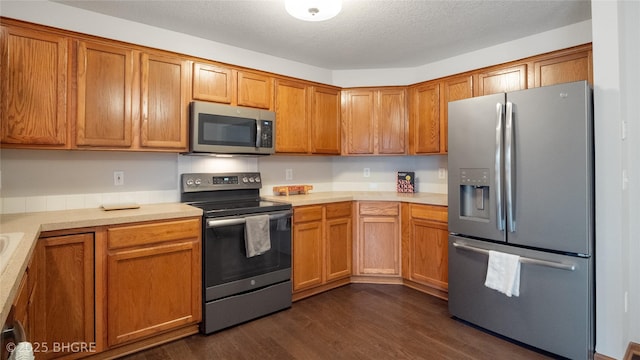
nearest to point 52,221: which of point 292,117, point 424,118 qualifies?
point 292,117

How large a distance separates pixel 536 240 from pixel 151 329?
8.39 feet

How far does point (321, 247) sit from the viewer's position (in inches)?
123

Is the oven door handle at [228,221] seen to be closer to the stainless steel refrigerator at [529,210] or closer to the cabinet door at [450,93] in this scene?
the stainless steel refrigerator at [529,210]

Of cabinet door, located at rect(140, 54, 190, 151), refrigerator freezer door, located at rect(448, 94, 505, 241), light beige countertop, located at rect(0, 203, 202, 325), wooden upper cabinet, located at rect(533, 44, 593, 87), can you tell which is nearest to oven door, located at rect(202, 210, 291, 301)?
light beige countertop, located at rect(0, 203, 202, 325)

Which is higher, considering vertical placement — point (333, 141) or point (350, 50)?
point (350, 50)

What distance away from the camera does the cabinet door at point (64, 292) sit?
183 cm

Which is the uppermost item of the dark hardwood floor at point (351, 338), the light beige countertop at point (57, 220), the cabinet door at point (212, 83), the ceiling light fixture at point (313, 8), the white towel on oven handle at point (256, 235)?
the ceiling light fixture at point (313, 8)

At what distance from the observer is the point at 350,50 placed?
3.15m

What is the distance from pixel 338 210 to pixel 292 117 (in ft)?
3.32

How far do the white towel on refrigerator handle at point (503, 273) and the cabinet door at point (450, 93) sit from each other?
1244mm

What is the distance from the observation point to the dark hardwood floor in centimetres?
213

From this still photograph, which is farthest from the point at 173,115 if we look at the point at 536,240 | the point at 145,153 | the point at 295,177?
the point at 536,240

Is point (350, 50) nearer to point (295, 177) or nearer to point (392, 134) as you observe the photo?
point (392, 134)

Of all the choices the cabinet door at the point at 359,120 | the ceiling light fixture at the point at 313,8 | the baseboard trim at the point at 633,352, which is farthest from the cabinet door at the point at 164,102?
the baseboard trim at the point at 633,352
